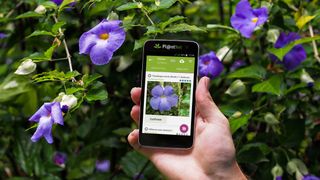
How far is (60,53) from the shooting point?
1.66 meters

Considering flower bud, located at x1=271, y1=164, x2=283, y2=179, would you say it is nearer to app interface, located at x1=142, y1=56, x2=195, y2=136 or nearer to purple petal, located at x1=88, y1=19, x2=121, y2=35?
app interface, located at x1=142, y1=56, x2=195, y2=136

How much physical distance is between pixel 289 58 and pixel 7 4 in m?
0.80

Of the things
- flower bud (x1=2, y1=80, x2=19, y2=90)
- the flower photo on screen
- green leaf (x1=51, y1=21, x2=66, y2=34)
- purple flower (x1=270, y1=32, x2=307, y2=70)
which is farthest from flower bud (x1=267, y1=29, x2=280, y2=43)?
flower bud (x1=2, y1=80, x2=19, y2=90)

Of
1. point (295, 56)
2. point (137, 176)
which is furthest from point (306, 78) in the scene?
point (137, 176)

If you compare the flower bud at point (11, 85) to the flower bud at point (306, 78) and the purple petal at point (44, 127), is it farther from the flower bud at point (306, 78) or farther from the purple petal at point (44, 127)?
the flower bud at point (306, 78)

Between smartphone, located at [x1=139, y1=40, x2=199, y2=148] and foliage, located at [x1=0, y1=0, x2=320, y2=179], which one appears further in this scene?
foliage, located at [x1=0, y1=0, x2=320, y2=179]

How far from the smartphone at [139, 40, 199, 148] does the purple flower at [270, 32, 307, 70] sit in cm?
37

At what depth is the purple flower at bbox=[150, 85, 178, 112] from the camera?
1132 millimetres

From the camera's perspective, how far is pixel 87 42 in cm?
115

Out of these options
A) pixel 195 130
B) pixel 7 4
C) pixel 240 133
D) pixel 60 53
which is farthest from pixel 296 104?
pixel 7 4

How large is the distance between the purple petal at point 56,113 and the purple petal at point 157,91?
166 millimetres

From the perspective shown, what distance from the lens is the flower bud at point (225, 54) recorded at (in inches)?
58.4

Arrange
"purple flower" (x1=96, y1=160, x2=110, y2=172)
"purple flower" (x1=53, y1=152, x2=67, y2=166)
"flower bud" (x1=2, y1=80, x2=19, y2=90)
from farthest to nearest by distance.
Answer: "purple flower" (x1=96, y1=160, x2=110, y2=172) → "purple flower" (x1=53, y1=152, x2=67, y2=166) → "flower bud" (x1=2, y1=80, x2=19, y2=90)

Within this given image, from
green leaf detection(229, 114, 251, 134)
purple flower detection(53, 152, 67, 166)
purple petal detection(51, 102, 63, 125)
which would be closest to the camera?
purple petal detection(51, 102, 63, 125)
